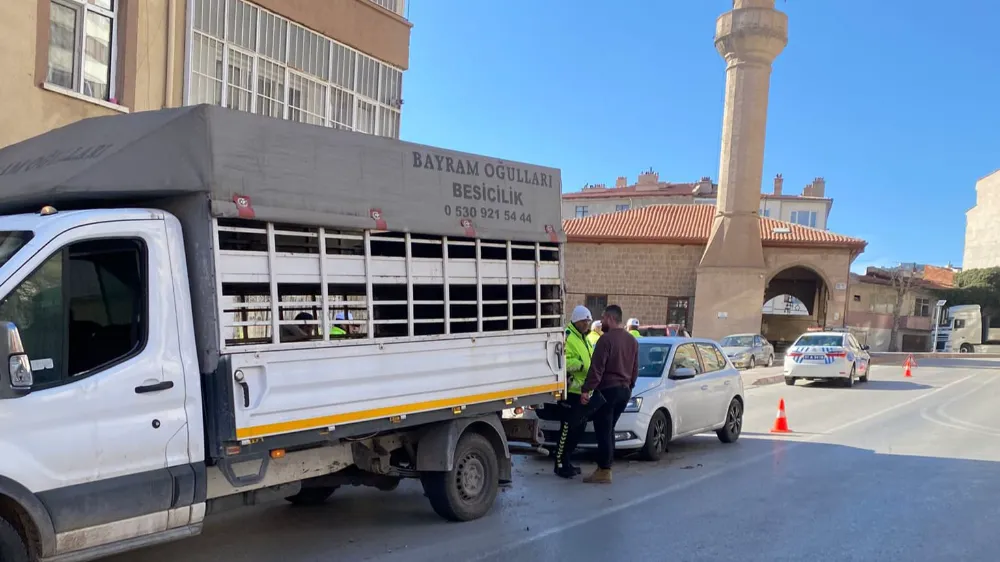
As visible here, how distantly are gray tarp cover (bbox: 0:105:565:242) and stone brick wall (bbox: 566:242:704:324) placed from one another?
33053 millimetres

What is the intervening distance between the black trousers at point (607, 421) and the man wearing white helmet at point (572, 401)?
0.61 ft

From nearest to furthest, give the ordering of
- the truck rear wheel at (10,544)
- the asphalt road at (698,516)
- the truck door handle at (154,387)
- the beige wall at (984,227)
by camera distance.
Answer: the truck rear wheel at (10,544), the truck door handle at (154,387), the asphalt road at (698,516), the beige wall at (984,227)

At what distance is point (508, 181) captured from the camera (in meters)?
7.18

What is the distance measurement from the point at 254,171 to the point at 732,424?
8352mm

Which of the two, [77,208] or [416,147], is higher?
[416,147]

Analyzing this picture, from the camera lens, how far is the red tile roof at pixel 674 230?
38094mm

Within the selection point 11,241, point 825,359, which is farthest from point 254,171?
point 825,359

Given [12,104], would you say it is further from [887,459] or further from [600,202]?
[600,202]

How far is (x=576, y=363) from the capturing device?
855 centimetres

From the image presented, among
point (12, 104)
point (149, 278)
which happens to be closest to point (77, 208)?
point (149, 278)

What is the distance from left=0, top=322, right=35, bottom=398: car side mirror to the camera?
387 centimetres

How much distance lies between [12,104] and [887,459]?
11128 mm

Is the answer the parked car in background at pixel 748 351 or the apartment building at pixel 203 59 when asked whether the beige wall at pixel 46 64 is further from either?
the parked car in background at pixel 748 351

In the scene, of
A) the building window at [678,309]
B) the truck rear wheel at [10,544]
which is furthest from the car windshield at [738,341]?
the truck rear wheel at [10,544]
